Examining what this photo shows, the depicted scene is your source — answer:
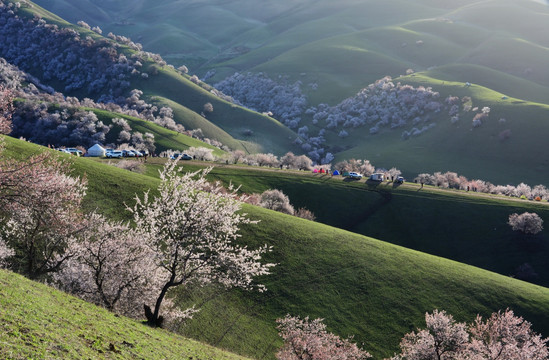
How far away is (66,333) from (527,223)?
109474 millimetres

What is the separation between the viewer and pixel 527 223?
3853 inches

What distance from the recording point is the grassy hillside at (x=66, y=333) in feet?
54.3

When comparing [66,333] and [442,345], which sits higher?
[442,345]

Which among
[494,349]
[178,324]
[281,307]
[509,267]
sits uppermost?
[509,267]

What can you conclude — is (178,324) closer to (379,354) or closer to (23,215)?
(23,215)

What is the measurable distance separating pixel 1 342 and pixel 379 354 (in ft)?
144

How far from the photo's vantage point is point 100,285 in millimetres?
34250

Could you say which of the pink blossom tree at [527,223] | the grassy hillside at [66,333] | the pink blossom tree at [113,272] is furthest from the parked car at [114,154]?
the pink blossom tree at [527,223]

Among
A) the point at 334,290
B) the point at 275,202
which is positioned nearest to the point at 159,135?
the point at 275,202

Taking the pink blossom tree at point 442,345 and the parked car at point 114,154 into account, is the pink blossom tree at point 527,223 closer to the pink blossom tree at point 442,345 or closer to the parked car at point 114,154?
the pink blossom tree at point 442,345

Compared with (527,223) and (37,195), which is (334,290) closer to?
(37,195)

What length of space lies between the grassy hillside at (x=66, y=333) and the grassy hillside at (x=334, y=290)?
20110mm

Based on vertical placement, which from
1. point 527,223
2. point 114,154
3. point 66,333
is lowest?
point 66,333

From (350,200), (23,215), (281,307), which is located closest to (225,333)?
(281,307)
